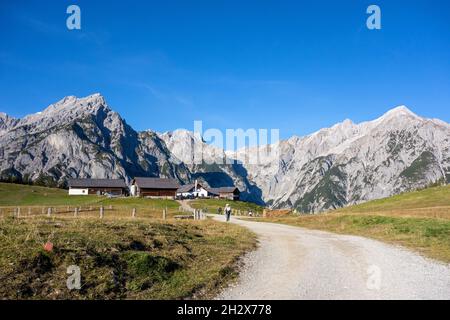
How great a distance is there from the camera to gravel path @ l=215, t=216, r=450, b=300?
14.0 metres

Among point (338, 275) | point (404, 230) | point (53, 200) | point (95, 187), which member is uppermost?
point (95, 187)

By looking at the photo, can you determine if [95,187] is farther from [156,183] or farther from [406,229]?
[406,229]

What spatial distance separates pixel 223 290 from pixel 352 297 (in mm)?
4590

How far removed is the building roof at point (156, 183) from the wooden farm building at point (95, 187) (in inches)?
477

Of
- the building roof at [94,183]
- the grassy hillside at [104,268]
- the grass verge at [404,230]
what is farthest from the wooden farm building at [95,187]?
the grassy hillside at [104,268]

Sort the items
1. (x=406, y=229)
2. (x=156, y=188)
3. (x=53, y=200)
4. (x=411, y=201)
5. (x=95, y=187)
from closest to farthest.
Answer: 1. (x=406, y=229)
2. (x=411, y=201)
3. (x=53, y=200)
4. (x=156, y=188)
5. (x=95, y=187)

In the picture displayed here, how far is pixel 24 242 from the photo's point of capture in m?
17.0

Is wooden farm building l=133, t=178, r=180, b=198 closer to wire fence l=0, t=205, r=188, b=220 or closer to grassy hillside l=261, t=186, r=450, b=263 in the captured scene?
wire fence l=0, t=205, r=188, b=220

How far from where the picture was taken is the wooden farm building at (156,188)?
165000mm

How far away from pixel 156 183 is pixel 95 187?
25541 millimetres

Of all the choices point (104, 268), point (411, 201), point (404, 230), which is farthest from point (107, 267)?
point (411, 201)

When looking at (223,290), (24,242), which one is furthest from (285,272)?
(24,242)

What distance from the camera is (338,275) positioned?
17.3m
